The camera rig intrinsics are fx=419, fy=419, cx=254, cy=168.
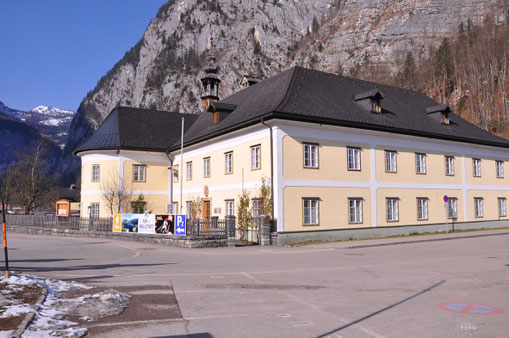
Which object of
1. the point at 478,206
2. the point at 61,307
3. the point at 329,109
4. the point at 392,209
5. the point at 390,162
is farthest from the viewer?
the point at 478,206

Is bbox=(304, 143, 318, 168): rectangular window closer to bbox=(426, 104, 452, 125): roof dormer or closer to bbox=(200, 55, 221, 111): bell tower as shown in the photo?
bbox=(426, 104, 452, 125): roof dormer

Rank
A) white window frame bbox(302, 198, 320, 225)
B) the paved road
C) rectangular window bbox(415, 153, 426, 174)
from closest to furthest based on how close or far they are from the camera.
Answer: the paved road
white window frame bbox(302, 198, 320, 225)
rectangular window bbox(415, 153, 426, 174)

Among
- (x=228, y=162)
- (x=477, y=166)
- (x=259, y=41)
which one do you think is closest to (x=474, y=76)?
(x=477, y=166)

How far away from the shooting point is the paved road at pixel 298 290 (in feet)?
20.6

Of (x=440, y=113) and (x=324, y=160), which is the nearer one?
(x=324, y=160)

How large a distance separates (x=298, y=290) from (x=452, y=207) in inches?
976

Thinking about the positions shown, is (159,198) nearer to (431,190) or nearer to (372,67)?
(431,190)

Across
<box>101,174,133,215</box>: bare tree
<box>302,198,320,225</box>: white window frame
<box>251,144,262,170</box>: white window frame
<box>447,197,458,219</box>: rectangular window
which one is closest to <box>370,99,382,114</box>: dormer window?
<box>302,198,320,225</box>: white window frame

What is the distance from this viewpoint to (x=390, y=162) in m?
27.3

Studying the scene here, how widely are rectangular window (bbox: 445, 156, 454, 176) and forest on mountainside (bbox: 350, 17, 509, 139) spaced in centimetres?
3728

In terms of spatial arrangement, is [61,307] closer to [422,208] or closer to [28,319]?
[28,319]

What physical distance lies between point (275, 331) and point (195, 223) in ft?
50.3

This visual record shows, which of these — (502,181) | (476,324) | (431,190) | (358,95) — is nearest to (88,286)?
(476,324)

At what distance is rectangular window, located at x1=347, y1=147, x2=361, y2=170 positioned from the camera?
2536 cm
